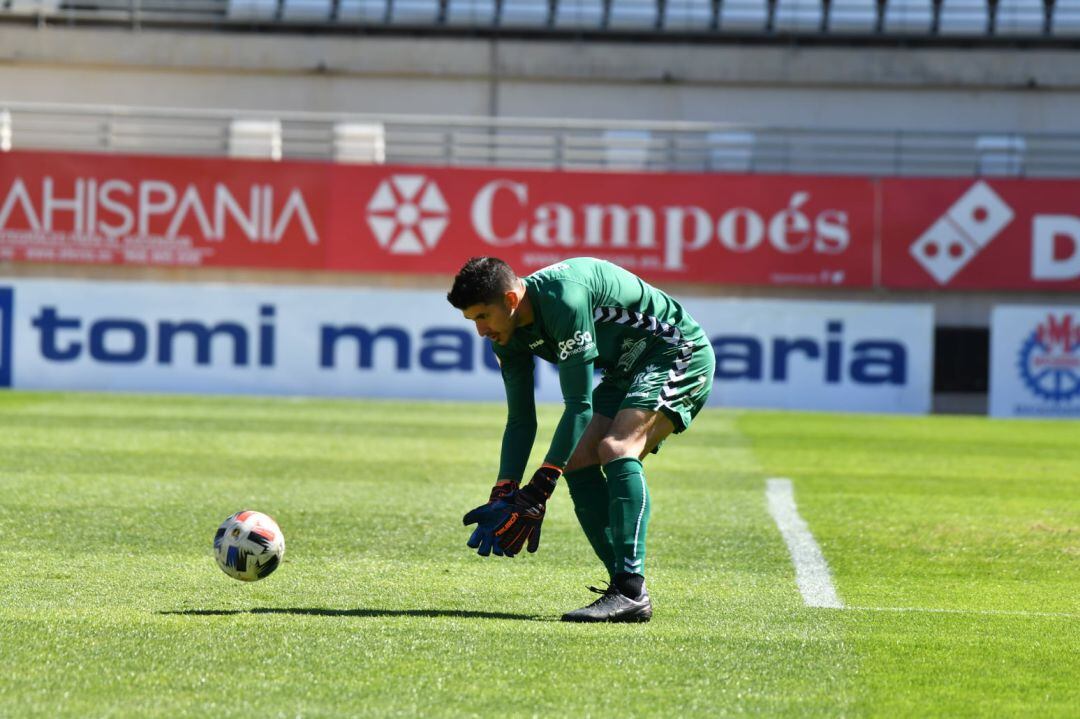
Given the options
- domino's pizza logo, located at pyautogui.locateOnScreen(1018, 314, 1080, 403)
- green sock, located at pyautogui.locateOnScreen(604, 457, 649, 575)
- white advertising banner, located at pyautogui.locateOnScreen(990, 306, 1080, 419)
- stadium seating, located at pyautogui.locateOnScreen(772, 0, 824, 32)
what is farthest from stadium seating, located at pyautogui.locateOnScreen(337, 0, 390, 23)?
green sock, located at pyautogui.locateOnScreen(604, 457, 649, 575)

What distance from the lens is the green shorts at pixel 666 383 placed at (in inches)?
249

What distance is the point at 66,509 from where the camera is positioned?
31.6 feet

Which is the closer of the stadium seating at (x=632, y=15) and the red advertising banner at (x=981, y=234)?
the red advertising banner at (x=981, y=234)

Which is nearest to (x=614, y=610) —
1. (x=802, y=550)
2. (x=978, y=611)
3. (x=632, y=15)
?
(x=978, y=611)

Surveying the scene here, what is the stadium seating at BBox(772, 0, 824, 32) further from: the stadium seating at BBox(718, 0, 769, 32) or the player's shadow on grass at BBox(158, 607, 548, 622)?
the player's shadow on grass at BBox(158, 607, 548, 622)

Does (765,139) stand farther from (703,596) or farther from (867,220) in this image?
(703,596)

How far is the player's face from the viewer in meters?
5.77

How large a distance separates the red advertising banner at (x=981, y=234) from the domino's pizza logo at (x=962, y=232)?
15 millimetres

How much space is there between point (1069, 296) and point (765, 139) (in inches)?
265

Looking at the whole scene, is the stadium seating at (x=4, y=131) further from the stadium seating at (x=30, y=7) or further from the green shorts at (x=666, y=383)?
Answer: the green shorts at (x=666, y=383)

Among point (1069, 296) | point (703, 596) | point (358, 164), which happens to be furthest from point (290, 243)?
point (703, 596)

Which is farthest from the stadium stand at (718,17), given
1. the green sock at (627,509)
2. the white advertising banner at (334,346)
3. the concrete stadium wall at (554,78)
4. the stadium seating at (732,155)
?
the green sock at (627,509)

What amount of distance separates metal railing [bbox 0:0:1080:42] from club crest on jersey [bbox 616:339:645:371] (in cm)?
2587

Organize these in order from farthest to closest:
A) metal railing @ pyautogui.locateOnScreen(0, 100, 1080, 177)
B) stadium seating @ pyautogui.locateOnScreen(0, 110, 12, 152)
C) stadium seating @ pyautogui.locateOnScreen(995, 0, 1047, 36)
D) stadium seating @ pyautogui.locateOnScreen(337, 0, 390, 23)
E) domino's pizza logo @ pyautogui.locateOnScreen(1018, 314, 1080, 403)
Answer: stadium seating @ pyautogui.locateOnScreen(337, 0, 390, 23), stadium seating @ pyautogui.locateOnScreen(995, 0, 1047, 36), metal railing @ pyautogui.locateOnScreen(0, 100, 1080, 177), stadium seating @ pyautogui.locateOnScreen(0, 110, 12, 152), domino's pizza logo @ pyautogui.locateOnScreen(1018, 314, 1080, 403)
